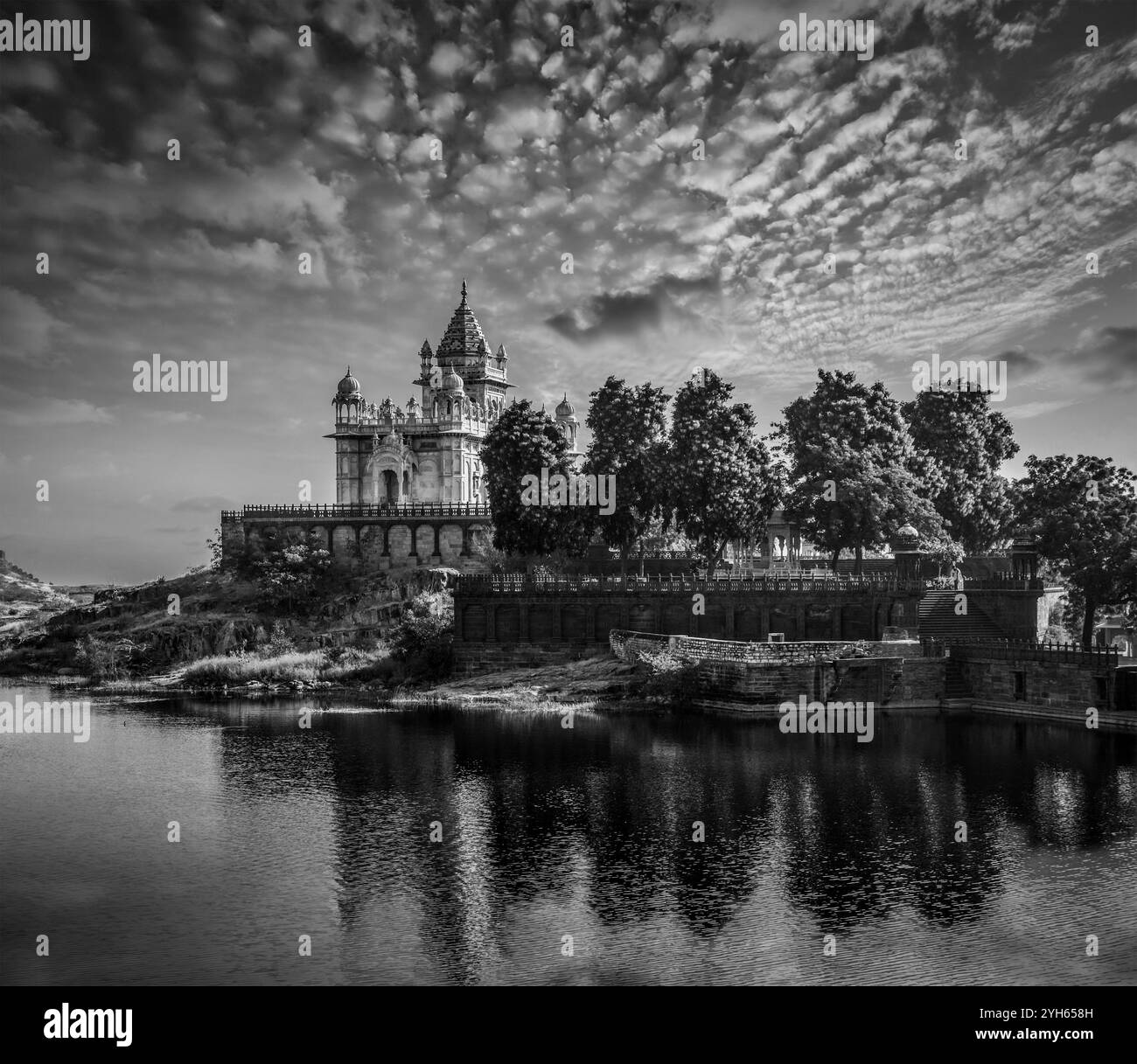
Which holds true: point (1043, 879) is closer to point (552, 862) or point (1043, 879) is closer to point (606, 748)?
point (552, 862)

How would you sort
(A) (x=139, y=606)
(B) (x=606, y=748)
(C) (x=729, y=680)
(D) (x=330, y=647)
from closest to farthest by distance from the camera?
(B) (x=606, y=748)
(C) (x=729, y=680)
(D) (x=330, y=647)
(A) (x=139, y=606)

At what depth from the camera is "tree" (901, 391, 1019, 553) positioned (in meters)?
99.3

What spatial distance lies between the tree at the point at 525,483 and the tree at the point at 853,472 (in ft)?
54.2

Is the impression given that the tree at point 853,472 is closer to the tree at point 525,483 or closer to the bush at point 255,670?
the tree at point 525,483

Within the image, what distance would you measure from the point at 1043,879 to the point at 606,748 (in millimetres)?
25339

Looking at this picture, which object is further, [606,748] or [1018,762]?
[606,748]

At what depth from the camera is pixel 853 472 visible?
8438cm

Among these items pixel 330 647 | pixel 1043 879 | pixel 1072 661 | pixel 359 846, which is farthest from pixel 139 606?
pixel 1043 879

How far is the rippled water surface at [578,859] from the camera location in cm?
3117

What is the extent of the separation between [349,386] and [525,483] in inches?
1634

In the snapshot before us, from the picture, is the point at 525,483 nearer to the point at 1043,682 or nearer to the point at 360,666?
the point at 360,666

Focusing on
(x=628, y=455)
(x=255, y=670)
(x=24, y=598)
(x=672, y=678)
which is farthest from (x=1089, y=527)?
(x=24, y=598)
